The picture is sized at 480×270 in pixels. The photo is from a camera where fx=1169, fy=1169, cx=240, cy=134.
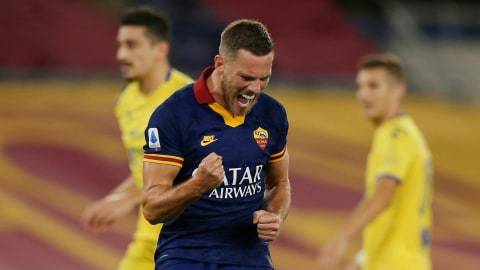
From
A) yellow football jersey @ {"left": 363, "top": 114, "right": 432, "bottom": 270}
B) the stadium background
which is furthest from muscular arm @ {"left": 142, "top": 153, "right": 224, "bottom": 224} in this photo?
the stadium background

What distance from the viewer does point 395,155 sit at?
7621mm

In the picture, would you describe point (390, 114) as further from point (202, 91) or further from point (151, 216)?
point (151, 216)

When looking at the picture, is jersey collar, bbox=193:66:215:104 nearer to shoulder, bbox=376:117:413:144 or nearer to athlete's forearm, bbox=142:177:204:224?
athlete's forearm, bbox=142:177:204:224

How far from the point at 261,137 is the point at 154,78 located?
2.07m

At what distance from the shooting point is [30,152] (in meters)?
14.2

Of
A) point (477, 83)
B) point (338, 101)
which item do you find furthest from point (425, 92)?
point (338, 101)

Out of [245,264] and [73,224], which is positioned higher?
[245,264]

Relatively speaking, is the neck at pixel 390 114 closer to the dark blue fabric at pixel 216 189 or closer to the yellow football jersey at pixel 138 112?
the yellow football jersey at pixel 138 112

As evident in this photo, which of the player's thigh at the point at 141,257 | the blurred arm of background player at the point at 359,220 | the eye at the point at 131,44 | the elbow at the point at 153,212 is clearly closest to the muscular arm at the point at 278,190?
the elbow at the point at 153,212

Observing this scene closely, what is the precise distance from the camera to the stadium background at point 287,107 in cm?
1263

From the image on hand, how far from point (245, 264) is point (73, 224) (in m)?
6.85

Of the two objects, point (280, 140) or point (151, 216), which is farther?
point (280, 140)

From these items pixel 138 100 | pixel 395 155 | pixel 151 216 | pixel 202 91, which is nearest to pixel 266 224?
pixel 151 216

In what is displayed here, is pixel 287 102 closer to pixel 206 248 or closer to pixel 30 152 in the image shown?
pixel 30 152
